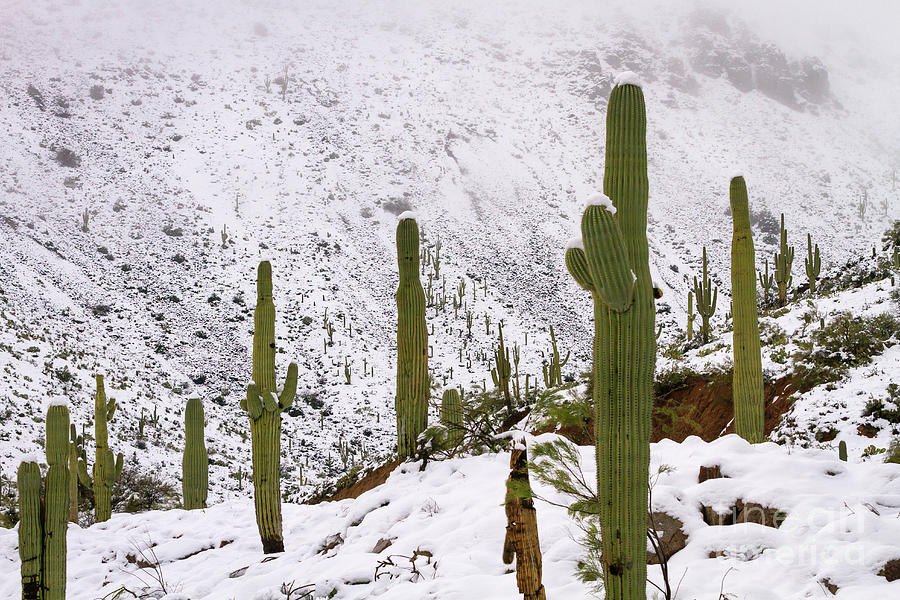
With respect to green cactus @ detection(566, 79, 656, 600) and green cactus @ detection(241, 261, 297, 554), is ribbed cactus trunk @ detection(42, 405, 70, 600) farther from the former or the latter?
green cactus @ detection(566, 79, 656, 600)

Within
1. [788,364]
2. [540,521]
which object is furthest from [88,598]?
[788,364]

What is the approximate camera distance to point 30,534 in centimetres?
571

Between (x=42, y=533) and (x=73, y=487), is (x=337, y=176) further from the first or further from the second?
(x=42, y=533)

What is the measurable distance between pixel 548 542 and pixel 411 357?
4.22 metres

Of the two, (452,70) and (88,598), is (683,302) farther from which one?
(452,70)

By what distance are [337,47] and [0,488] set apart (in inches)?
2553

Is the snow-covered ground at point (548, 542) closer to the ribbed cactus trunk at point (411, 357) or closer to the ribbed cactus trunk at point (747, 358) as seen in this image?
the ribbed cactus trunk at point (411, 357)

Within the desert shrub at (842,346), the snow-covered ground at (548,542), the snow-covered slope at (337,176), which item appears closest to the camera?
the snow-covered ground at (548,542)

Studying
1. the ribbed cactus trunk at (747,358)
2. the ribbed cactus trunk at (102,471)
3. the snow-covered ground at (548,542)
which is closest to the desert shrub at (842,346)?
the ribbed cactus trunk at (747,358)

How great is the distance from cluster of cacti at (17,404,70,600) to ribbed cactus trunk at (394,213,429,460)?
4125 millimetres

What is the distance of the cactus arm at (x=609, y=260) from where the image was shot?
10.8 feet

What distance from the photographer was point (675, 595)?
3934mm

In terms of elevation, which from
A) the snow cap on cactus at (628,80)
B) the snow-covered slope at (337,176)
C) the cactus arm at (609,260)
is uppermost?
the snow-covered slope at (337,176)

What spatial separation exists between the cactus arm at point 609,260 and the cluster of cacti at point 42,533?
5.44 metres
